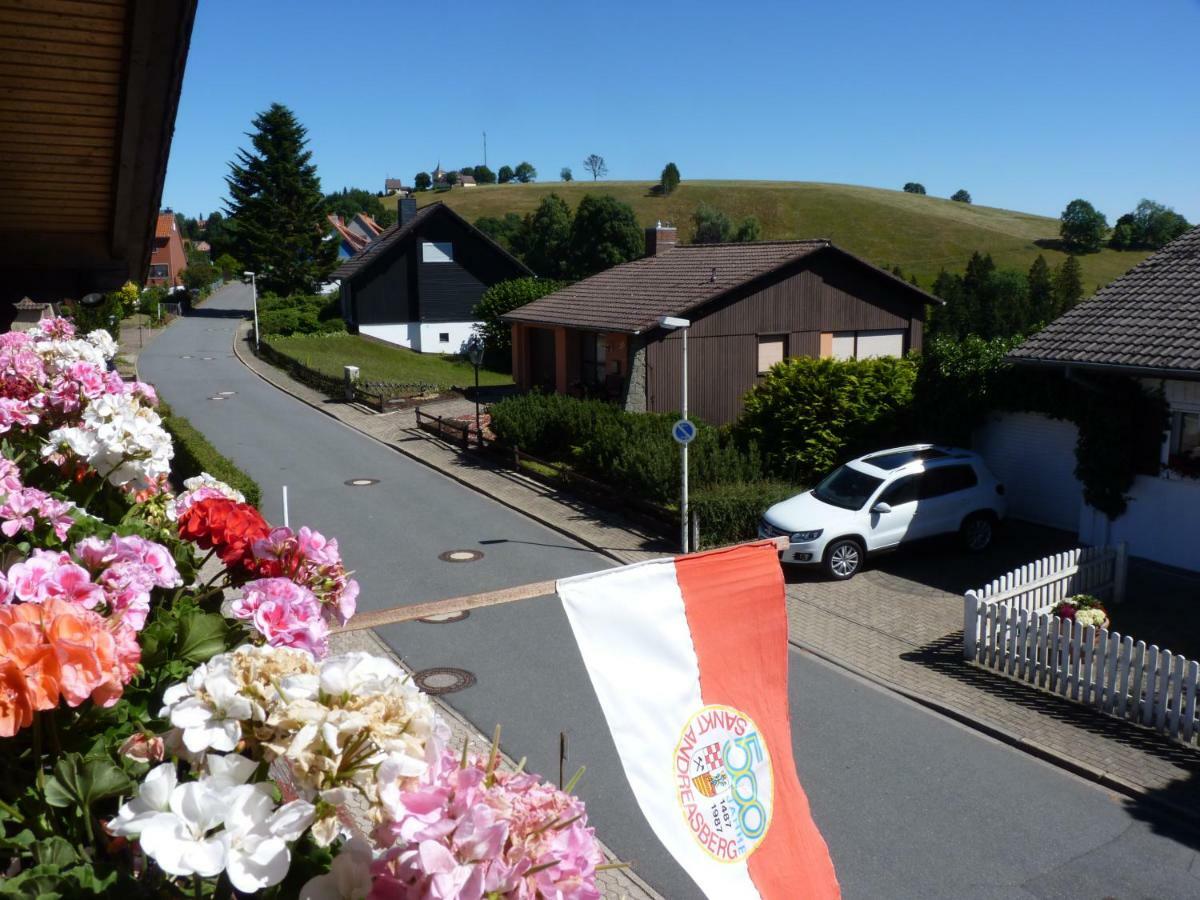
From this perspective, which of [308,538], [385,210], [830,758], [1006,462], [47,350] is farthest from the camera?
[385,210]

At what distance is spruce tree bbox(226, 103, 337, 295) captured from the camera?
216 ft

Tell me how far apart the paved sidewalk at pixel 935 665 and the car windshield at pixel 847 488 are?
1239 millimetres

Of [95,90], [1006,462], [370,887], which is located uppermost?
[95,90]

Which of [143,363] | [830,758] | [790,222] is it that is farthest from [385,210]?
[830,758]

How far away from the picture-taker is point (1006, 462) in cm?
1981

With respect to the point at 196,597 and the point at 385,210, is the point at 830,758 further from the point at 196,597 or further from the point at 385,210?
the point at 385,210

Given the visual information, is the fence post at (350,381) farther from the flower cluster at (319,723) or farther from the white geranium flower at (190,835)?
the white geranium flower at (190,835)

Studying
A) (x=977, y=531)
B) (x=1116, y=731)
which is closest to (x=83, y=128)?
(x=1116, y=731)

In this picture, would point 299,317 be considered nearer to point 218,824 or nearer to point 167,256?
point 167,256

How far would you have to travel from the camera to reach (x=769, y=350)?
28750mm

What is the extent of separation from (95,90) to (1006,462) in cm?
1838

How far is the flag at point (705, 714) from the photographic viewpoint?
475cm

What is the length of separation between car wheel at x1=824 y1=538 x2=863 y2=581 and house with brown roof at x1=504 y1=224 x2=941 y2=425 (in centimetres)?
1093

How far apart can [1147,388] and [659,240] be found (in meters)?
20.4
